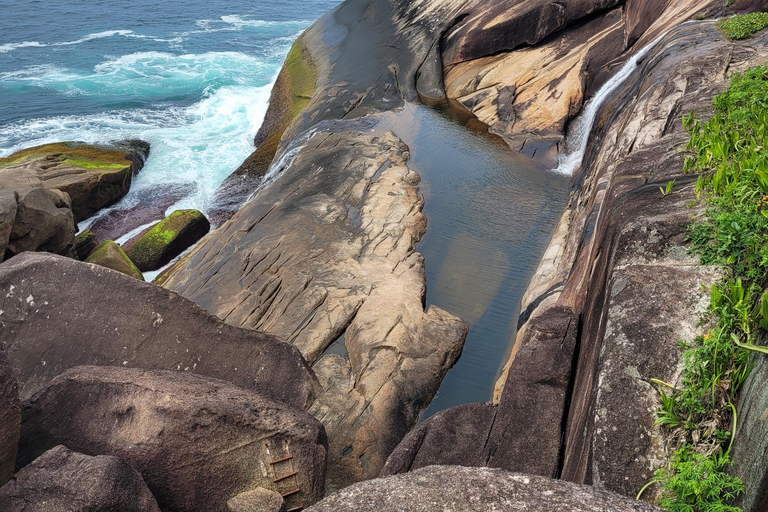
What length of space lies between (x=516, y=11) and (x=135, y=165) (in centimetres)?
1488

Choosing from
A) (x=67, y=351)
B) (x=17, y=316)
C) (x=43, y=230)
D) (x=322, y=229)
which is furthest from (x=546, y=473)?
(x=43, y=230)

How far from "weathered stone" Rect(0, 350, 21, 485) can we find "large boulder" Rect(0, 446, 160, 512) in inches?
9.9

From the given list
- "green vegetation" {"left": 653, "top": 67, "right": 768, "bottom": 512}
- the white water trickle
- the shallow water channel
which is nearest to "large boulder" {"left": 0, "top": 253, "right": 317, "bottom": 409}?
the shallow water channel

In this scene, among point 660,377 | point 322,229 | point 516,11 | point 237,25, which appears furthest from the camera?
point 237,25

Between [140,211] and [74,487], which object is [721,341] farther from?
[140,211]

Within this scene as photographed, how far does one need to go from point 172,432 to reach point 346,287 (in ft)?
18.8

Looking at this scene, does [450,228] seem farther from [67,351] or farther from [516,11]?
[516,11]

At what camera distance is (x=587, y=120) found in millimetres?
18188

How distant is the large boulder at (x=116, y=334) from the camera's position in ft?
23.7

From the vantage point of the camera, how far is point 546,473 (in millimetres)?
6215

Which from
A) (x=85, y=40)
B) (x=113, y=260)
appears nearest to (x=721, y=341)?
(x=113, y=260)

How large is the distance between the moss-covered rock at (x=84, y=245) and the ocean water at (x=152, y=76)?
3.59 metres

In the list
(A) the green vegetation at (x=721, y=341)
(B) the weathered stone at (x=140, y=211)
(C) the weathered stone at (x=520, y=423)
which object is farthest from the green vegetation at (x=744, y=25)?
(B) the weathered stone at (x=140, y=211)

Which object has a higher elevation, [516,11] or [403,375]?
[516,11]
